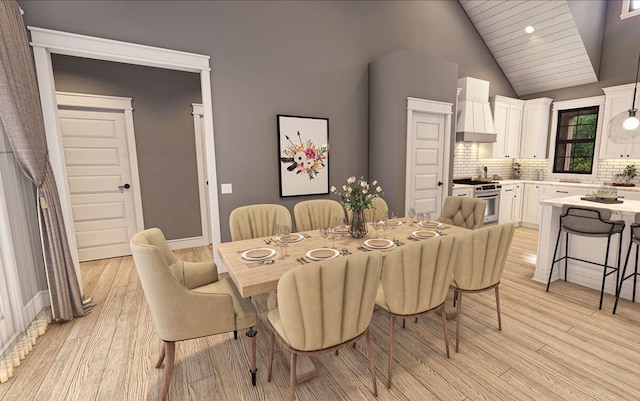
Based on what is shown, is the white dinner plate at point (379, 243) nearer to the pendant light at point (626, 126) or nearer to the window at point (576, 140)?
the pendant light at point (626, 126)

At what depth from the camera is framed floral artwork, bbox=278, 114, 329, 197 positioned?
3752mm

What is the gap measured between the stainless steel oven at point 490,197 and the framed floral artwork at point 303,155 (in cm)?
293

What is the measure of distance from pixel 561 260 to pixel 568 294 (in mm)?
451

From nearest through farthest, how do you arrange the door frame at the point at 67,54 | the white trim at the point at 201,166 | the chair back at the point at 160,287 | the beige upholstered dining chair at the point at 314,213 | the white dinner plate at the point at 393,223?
the chair back at the point at 160,287 < the door frame at the point at 67,54 < the white dinner plate at the point at 393,223 < the beige upholstered dining chair at the point at 314,213 < the white trim at the point at 201,166

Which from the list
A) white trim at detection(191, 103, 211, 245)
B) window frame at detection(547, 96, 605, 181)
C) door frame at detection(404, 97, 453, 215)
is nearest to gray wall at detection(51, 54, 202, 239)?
white trim at detection(191, 103, 211, 245)

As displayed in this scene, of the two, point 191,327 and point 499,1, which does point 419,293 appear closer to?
point 191,327

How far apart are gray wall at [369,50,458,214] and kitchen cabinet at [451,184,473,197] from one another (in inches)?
52.9

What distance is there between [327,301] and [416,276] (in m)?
0.62

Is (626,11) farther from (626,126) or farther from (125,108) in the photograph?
(125,108)

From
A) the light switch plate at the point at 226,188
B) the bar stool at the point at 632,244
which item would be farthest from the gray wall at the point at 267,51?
the bar stool at the point at 632,244

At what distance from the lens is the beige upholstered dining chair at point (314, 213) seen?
9.86 feet

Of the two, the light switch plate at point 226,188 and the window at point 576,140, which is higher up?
the window at point 576,140

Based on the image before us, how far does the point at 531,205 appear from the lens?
5.74 meters

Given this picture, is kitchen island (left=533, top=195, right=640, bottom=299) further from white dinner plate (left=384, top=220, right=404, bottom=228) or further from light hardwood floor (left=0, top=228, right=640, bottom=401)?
white dinner plate (left=384, top=220, right=404, bottom=228)
